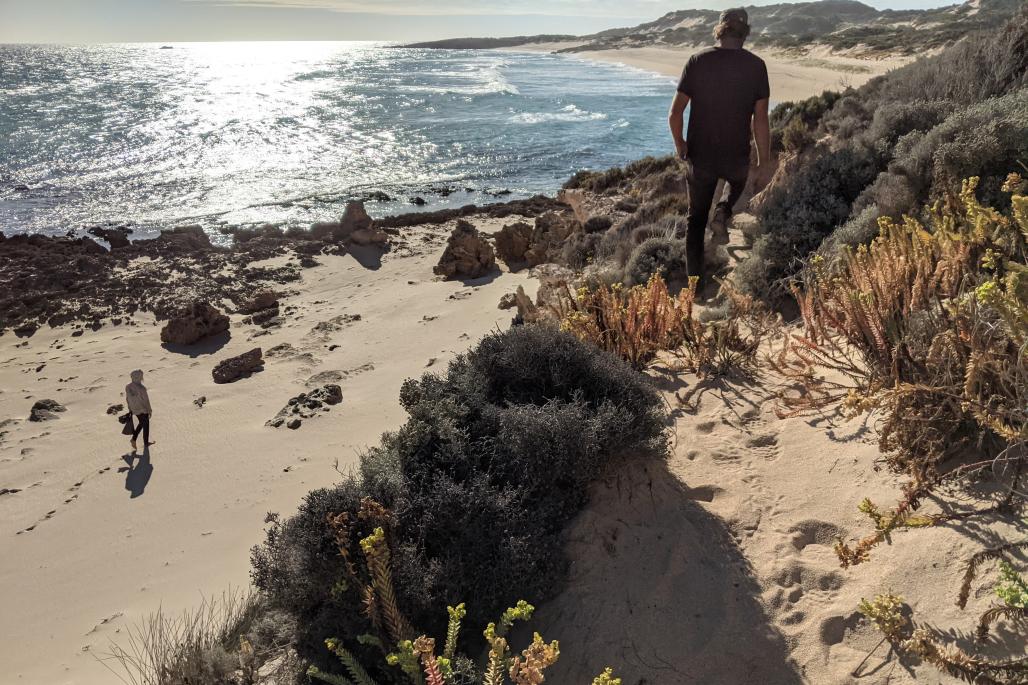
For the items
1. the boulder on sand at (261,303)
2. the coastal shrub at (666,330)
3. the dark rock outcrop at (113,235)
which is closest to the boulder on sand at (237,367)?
the boulder on sand at (261,303)

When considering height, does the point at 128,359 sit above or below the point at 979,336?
below

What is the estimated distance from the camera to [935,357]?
2.67 m

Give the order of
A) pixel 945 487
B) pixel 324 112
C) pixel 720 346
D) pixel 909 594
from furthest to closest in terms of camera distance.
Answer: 1. pixel 324 112
2. pixel 720 346
3. pixel 945 487
4. pixel 909 594

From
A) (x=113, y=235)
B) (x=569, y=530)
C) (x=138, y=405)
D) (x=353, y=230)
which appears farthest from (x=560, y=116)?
(x=569, y=530)

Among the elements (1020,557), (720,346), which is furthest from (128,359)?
(1020,557)

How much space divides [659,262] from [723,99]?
2.16m

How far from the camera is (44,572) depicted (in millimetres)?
4633

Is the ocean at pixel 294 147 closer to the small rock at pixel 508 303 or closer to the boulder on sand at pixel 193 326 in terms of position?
the boulder on sand at pixel 193 326

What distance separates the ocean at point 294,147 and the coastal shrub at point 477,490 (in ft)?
54.7

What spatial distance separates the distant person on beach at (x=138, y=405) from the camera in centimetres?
645

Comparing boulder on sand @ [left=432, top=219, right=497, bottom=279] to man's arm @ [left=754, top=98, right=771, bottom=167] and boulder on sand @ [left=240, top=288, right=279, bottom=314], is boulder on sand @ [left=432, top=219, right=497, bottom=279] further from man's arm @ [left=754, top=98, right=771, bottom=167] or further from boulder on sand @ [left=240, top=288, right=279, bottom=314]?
man's arm @ [left=754, top=98, right=771, bottom=167]

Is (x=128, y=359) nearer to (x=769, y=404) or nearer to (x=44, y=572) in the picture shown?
(x=44, y=572)

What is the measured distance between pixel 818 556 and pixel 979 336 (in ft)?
3.75

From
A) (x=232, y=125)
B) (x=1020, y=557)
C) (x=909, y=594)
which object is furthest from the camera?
(x=232, y=125)
